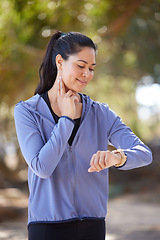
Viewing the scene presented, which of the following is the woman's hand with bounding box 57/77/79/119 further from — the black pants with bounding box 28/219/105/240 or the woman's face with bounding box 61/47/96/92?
the black pants with bounding box 28/219/105/240

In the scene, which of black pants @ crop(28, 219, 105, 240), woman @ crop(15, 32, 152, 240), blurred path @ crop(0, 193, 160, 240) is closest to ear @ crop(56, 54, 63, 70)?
woman @ crop(15, 32, 152, 240)

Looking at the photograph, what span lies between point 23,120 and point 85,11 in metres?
5.46

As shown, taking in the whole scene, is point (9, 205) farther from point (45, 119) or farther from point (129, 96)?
point (129, 96)

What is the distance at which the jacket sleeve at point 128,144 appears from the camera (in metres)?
1.43

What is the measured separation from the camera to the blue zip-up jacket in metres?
1.36

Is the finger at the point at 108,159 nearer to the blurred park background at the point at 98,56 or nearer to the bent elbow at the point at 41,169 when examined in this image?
the bent elbow at the point at 41,169

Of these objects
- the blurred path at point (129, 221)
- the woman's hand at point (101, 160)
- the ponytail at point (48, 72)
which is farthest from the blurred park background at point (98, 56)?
the woman's hand at point (101, 160)

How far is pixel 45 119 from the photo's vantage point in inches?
57.0

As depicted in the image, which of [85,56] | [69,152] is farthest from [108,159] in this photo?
[85,56]

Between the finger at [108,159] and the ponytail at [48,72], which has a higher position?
the ponytail at [48,72]

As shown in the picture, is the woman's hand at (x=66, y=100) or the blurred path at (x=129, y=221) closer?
the woman's hand at (x=66, y=100)

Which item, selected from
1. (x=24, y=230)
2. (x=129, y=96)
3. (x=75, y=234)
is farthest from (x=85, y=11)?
(x=129, y=96)

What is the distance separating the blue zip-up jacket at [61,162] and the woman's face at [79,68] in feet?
0.45

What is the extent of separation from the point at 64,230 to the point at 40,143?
342 mm
